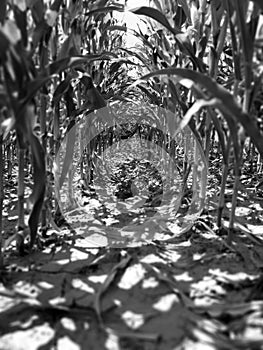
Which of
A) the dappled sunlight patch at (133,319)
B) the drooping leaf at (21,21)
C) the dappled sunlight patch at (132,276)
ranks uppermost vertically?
the drooping leaf at (21,21)

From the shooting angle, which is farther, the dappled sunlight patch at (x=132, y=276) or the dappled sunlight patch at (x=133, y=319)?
the dappled sunlight patch at (x=132, y=276)

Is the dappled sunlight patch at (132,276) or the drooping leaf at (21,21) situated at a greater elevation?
the drooping leaf at (21,21)

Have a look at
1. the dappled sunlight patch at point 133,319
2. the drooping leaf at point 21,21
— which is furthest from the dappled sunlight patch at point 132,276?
the drooping leaf at point 21,21

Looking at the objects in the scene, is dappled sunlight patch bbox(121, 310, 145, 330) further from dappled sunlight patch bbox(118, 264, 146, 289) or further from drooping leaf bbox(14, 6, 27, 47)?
drooping leaf bbox(14, 6, 27, 47)

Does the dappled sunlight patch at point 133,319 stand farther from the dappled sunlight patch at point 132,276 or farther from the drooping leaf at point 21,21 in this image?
the drooping leaf at point 21,21

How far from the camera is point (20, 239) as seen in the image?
4.25ft

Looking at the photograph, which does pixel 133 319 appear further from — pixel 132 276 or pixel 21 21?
pixel 21 21

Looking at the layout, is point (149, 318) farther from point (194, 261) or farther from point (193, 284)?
point (194, 261)

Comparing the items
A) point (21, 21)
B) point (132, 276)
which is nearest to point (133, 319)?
point (132, 276)

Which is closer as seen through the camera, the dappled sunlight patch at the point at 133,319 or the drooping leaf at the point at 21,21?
the dappled sunlight patch at the point at 133,319

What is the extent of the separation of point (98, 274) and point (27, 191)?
141 centimetres

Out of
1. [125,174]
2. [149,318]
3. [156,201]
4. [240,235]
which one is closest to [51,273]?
[149,318]

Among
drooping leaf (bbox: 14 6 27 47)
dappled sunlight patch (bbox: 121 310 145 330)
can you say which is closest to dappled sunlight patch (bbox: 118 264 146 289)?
dappled sunlight patch (bbox: 121 310 145 330)

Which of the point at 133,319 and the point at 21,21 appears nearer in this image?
the point at 133,319
